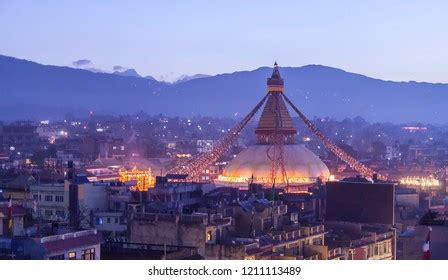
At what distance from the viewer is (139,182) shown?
2980cm

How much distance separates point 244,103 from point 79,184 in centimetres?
2934

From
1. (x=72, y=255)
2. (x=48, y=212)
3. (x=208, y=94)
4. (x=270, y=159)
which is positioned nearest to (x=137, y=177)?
(x=270, y=159)

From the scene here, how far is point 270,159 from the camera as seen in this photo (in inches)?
1219

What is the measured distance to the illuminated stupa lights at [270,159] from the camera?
30438 mm

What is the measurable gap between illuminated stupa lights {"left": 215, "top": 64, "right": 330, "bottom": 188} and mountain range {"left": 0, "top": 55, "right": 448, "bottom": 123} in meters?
7.76

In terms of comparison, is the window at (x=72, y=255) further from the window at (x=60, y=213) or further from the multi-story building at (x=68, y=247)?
the window at (x=60, y=213)

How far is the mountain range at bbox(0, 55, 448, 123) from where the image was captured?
49.5 metres

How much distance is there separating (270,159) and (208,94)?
81.8 ft

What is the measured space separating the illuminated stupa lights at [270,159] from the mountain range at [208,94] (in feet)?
25.4

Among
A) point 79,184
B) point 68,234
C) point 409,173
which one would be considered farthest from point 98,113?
point 68,234

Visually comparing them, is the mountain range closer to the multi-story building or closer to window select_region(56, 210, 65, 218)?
window select_region(56, 210, 65, 218)

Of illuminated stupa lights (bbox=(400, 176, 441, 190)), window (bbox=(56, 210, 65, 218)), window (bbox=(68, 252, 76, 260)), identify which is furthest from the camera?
illuminated stupa lights (bbox=(400, 176, 441, 190))

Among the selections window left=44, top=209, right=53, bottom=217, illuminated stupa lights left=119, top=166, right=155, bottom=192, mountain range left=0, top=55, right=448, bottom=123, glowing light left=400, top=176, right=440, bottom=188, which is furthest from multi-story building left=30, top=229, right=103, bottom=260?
mountain range left=0, top=55, right=448, bottom=123

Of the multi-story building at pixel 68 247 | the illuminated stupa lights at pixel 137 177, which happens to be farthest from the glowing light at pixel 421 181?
the multi-story building at pixel 68 247
